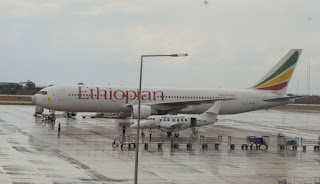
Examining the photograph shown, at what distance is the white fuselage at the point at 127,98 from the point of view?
206 feet

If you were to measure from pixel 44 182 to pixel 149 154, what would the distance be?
14.0 m

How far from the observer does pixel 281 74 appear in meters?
71.3

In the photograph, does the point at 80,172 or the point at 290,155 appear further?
the point at 290,155

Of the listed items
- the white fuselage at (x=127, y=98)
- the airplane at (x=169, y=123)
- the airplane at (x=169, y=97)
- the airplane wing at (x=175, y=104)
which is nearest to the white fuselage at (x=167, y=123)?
the airplane at (x=169, y=123)

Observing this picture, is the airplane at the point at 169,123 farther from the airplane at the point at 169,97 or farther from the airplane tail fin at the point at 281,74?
the airplane tail fin at the point at 281,74

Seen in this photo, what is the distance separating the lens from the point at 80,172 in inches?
1186

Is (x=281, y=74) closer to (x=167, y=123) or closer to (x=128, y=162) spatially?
(x=167, y=123)

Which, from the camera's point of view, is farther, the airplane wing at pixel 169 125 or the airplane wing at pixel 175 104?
the airplane wing at pixel 175 104

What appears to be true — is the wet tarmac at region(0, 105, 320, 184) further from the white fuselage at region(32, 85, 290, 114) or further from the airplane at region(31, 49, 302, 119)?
the airplane at region(31, 49, 302, 119)

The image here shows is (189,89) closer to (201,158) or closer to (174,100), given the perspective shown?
(174,100)

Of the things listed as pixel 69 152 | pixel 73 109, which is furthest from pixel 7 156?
pixel 73 109

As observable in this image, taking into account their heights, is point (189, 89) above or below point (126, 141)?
above

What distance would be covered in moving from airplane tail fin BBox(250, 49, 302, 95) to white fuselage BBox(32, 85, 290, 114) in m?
1.23

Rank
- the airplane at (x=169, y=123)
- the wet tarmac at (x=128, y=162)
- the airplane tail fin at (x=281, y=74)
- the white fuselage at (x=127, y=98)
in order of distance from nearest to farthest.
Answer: the wet tarmac at (x=128, y=162) < the airplane at (x=169, y=123) < the white fuselage at (x=127, y=98) < the airplane tail fin at (x=281, y=74)
